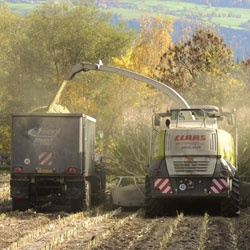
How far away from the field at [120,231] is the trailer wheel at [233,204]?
300 millimetres

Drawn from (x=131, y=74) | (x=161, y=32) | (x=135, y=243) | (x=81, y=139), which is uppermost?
(x=161, y=32)

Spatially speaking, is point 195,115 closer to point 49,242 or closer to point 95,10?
point 49,242

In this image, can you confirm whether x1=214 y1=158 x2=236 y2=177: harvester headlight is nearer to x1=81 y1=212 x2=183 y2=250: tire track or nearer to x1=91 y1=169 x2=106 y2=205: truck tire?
x1=81 y1=212 x2=183 y2=250: tire track

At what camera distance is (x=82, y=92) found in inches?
2355

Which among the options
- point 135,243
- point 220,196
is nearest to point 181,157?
point 220,196

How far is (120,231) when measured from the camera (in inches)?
663

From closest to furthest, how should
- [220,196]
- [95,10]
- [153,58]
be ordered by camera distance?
[220,196] → [95,10] → [153,58]

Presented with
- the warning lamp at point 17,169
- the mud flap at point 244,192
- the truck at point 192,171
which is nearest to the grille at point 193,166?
the truck at point 192,171

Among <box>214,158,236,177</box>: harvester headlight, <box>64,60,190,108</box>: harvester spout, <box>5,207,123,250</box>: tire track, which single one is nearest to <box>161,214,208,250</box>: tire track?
<box>214,158,236,177</box>: harvester headlight

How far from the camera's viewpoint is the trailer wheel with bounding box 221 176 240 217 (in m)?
20.7

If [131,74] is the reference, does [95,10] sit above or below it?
above

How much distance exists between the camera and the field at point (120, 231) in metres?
14.5

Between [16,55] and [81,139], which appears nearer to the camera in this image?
[81,139]

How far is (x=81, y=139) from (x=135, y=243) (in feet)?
26.2
